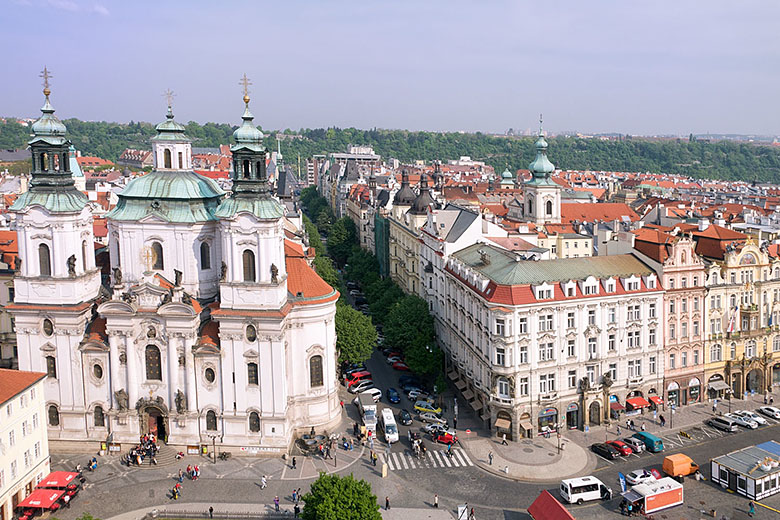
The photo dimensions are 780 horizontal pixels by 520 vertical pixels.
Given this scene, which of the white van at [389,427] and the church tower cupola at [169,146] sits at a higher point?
the church tower cupola at [169,146]

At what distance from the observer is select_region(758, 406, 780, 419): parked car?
72.2m

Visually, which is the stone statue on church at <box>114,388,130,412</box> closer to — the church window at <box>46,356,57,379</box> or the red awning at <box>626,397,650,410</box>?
the church window at <box>46,356,57,379</box>

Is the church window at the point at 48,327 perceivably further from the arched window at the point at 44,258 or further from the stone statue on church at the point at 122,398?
the stone statue on church at the point at 122,398

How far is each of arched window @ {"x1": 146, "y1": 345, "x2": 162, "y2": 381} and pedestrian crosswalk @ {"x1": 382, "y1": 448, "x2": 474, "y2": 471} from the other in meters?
21.3

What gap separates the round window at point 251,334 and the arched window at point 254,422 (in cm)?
680

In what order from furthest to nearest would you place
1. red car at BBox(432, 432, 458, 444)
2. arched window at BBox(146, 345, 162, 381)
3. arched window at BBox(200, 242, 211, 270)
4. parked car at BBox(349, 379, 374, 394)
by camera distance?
parked car at BBox(349, 379, 374, 394), arched window at BBox(200, 242, 211, 270), red car at BBox(432, 432, 458, 444), arched window at BBox(146, 345, 162, 381)

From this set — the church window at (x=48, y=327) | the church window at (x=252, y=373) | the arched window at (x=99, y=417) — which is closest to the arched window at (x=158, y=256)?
the church window at (x=48, y=327)

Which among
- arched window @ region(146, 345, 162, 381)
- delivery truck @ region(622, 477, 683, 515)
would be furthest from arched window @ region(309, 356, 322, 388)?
delivery truck @ region(622, 477, 683, 515)

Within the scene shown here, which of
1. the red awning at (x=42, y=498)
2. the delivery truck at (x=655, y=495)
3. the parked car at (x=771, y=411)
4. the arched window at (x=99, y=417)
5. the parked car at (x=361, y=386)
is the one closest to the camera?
the red awning at (x=42, y=498)

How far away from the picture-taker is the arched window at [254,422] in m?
64.8

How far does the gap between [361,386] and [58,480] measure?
3370cm

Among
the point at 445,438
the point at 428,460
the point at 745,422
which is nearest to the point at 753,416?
the point at 745,422

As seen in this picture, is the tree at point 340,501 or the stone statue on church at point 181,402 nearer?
the tree at point 340,501

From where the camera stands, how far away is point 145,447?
64.1 meters
